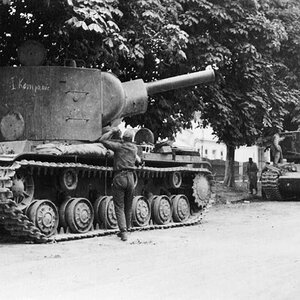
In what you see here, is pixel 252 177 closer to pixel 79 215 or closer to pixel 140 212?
pixel 140 212

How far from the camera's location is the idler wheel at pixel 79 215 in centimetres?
1098

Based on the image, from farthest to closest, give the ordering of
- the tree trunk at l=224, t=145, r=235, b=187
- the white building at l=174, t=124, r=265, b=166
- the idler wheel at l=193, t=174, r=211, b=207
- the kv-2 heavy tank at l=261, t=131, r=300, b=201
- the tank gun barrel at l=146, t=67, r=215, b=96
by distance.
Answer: the white building at l=174, t=124, r=265, b=166
the tree trunk at l=224, t=145, r=235, b=187
the kv-2 heavy tank at l=261, t=131, r=300, b=201
the idler wheel at l=193, t=174, r=211, b=207
the tank gun barrel at l=146, t=67, r=215, b=96

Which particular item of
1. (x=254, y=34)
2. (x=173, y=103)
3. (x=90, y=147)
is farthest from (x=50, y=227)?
(x=254, y=34)

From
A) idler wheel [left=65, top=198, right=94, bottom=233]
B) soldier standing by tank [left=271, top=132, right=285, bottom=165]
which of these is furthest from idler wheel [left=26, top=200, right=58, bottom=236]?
soldier standing by tank [left=271, top=132, right=285, bottom=165]

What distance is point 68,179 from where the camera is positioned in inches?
433

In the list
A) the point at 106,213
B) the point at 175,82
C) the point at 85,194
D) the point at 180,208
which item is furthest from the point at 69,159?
the point at 175,82

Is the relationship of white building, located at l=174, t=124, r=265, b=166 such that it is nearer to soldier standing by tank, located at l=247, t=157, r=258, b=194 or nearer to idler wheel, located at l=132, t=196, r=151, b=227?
soldier standing by tank, located at l=247, t=157, r=258, b=194

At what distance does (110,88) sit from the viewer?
40.7ft

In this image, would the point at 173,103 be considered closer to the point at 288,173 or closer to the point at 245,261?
the point at 288,173

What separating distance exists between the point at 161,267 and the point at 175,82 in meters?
7.35

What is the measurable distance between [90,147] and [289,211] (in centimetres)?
883

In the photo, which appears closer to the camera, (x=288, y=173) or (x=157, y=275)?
(x=157, y=275)

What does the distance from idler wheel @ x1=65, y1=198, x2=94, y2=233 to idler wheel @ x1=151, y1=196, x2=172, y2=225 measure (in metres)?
2.12

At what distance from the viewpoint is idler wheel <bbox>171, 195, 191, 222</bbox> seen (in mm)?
13859
